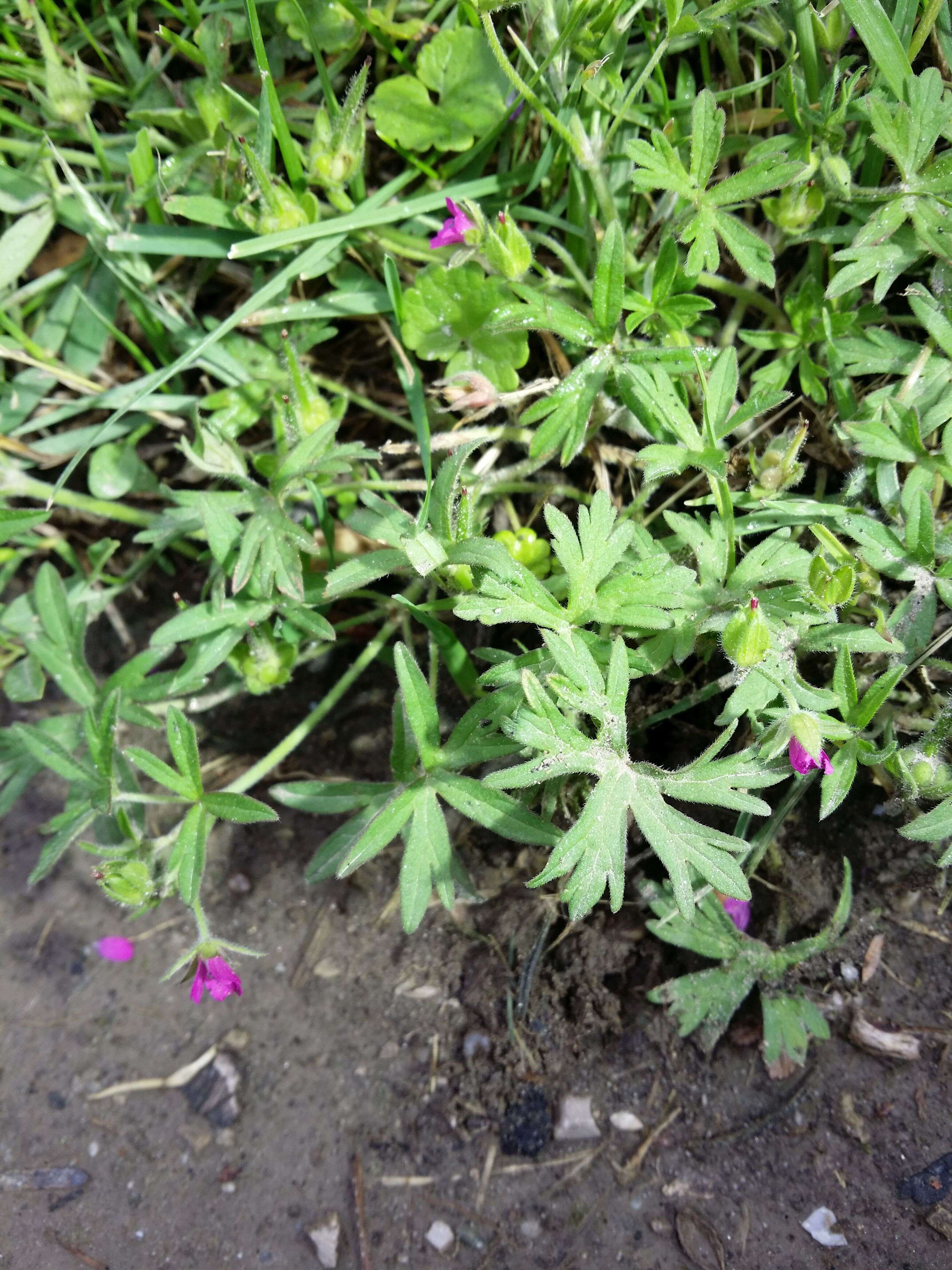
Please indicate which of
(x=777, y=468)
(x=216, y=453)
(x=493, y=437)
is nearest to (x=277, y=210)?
(x=216, y=453)

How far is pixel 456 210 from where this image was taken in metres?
1.71

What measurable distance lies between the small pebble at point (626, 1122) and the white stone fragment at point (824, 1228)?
33 cm

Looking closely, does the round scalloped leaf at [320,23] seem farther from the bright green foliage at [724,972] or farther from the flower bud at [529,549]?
the bright green foliage at [724,972]

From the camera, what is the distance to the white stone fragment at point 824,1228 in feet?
5.34

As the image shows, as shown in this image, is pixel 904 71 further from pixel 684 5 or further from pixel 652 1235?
pixel 652 1235

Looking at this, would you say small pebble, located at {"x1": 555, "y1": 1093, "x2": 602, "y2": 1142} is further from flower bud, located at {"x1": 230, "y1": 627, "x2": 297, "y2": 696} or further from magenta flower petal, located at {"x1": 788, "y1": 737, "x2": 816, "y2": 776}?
flower bud, located at {"x1": 230, "y1": 627, "x2": 297, "y2": 696}

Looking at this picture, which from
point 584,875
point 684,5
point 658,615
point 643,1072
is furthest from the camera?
point 643,1072

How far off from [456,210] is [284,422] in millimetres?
540

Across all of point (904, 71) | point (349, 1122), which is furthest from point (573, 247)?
point (349, 1122)

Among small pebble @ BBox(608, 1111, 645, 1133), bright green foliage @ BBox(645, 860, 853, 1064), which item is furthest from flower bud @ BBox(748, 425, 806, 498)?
small pebble @ BBox(608, 1111, 645, 1133)

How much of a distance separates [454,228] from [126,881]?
1.38 m

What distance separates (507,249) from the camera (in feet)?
5.44

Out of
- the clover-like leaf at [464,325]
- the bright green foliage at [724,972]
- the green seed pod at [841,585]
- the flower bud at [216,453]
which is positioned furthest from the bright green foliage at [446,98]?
the bright green foliage at [724,972]

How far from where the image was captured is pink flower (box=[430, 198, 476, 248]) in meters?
1.70
